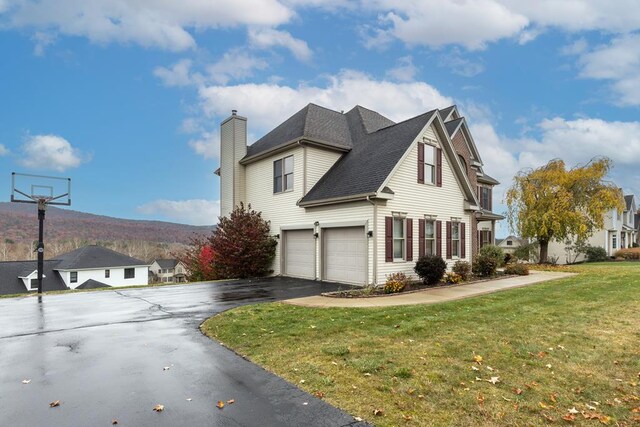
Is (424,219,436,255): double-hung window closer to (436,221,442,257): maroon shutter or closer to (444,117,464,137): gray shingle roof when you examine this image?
(436,221,442,257): maroon shutter

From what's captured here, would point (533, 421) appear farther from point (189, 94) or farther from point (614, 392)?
point (189, 94)

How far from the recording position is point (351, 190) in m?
14.8

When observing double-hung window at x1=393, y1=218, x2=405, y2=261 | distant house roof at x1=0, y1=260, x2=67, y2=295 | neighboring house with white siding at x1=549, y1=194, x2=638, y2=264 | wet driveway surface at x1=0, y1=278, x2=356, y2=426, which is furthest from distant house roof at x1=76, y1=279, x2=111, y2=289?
neighboring house with white siding at x1=549, y1=194, x2=638, y2=264

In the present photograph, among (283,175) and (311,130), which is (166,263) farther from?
(311,130)

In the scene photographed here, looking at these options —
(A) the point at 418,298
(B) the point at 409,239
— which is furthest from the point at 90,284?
(A) the point at 418,298

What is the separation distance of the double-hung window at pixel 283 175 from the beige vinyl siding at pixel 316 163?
116cm

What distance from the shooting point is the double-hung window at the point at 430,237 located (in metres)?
16.5

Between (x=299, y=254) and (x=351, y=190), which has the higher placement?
(x=351, y=190)

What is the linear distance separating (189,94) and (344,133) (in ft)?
31.1

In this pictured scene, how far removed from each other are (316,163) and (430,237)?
20.9 ft

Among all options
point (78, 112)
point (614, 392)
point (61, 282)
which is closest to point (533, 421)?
point (614, 392)

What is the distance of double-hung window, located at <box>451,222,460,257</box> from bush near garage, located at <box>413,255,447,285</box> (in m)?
3.69

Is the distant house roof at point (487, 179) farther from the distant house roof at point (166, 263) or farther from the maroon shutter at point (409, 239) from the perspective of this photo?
the distant house roof at point (166, 263)

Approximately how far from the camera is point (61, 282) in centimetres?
3841
